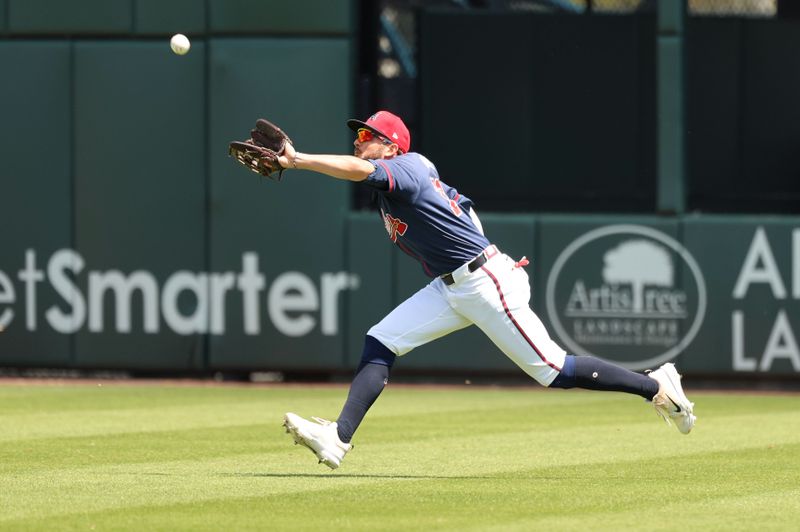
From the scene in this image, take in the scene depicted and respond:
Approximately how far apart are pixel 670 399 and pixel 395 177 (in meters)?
1.78

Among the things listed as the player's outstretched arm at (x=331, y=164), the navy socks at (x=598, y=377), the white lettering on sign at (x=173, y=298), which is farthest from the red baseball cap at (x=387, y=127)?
the white lettering on sign at (x=173, y=298)

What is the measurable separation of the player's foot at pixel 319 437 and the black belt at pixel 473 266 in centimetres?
96

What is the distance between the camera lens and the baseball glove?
7367 millimetres

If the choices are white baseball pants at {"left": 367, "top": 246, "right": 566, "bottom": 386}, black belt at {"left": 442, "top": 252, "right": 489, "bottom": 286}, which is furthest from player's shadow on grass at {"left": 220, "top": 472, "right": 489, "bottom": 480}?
black belt at {"left": 442, "top": 252, "right": 489, "bottom": 286}

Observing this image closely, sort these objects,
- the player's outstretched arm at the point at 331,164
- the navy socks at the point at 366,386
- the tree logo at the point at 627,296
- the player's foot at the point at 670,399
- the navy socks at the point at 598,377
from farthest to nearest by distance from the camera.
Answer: the tree logo at the point at 627,296 < the player's foot at the point at 670,399 < the navy socks at the point at 598,377 < the navy socks at the point at 366,386 < the player's outstretched arm at the point at 331,164

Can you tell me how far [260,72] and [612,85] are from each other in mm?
4094

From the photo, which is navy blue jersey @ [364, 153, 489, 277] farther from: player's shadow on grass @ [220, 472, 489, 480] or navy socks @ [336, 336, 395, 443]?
player's shadow on grass @ [220, 472, 489, 480]

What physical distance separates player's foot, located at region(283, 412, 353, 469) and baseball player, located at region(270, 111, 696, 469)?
15 cm

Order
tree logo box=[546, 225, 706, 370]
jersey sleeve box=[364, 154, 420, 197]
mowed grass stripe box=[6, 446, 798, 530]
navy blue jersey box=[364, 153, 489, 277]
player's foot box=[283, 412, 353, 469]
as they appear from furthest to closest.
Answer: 1. tree logo box=[546, 225, 706, 370]
2. navy blue jersey box=[364, 153, 489, 277]
3. jersey sleeve box=[364, 154, 420, 197]
4. player's foot box=[283, 412, 353, 469]
5. mowed grass stripe box=[6, 446, 798, 530]

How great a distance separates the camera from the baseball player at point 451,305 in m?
7.84

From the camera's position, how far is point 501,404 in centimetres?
1264

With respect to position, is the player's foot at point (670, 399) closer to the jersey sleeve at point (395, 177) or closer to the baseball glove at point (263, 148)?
the jersey sleeve at point (395, 177)

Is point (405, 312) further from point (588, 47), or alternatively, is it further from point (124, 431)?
point (588, 47)

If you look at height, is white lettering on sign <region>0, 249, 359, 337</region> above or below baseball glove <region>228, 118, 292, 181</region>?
below
